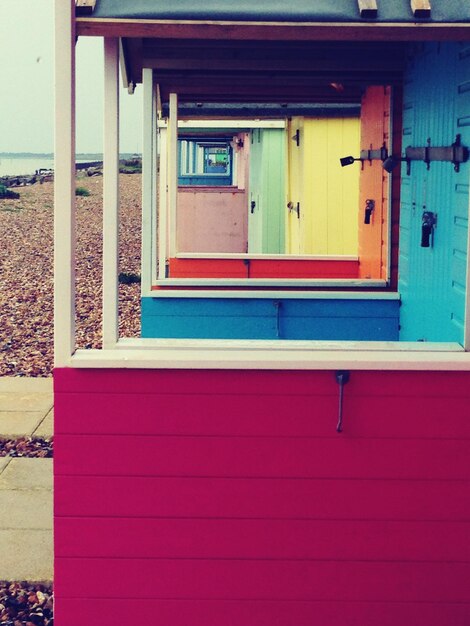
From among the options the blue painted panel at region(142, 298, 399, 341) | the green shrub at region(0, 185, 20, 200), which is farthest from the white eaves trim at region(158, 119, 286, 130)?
the green shrub at region(0, 185, 20, 200)

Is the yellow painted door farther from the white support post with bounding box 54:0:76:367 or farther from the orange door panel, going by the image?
the white support post with bounding box 54:0:76:367

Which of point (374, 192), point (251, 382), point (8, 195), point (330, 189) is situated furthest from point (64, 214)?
point (8, 195)

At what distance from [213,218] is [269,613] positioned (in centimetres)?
1348

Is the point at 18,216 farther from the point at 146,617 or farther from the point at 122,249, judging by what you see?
the point at 146,617

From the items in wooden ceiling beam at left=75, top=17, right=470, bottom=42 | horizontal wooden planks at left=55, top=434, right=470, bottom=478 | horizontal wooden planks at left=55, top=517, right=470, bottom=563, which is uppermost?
wooden ceiling beam at left=75, top=17, right=470, bottom=42

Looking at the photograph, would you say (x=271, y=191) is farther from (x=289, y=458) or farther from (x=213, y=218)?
(x=289, y=458)

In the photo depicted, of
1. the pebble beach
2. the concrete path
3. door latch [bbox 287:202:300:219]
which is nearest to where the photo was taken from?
the concrete path

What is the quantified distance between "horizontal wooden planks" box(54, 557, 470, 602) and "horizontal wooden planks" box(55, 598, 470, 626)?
2 cm

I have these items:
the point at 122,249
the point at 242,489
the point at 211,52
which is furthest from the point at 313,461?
the point at 122,249

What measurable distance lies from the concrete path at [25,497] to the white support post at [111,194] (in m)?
1.72

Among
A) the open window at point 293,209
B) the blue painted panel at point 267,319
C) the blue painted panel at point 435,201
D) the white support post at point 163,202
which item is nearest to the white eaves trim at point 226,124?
the open window at point 293,209

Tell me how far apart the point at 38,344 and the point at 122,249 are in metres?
12.2

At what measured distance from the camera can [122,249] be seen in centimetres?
2384

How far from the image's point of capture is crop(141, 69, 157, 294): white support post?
21.8ft
